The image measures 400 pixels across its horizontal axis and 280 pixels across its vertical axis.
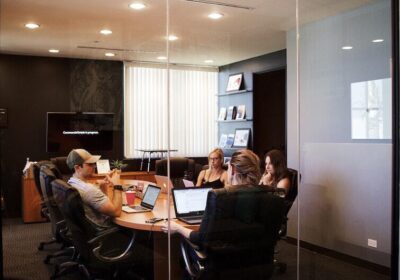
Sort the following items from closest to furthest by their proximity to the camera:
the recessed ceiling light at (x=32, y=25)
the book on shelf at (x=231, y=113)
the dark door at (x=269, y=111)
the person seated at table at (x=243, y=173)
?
the person seated at table at (x=243, y=173), the recessed ceiling light at (x=32, y=25), the book on shelf at (x=231, y=113), the dark door at (x=269, y=111)

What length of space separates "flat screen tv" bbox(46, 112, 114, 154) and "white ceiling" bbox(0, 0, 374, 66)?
0.51 metres

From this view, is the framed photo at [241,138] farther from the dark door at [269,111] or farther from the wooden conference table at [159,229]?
the wooden conference table at [159,229]

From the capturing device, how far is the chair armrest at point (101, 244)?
3051mm

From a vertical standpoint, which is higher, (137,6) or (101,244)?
(137,6)

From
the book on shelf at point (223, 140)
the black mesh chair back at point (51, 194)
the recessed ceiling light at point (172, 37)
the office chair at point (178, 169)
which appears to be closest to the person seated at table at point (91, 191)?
the black mesh chair back at point (51, 194)

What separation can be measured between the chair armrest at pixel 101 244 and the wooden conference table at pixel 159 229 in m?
0.09

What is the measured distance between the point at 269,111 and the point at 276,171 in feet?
2.24

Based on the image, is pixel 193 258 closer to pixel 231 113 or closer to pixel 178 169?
pixel 178 169

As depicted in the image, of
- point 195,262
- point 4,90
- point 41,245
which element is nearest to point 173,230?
point 195,262

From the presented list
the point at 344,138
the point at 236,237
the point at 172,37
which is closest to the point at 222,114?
the point at 172,37

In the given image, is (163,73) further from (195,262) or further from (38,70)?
(195,262)

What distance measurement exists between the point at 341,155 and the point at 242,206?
184 cm

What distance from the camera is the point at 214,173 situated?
3568mm

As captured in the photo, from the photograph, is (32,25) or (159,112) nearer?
(159,112)
